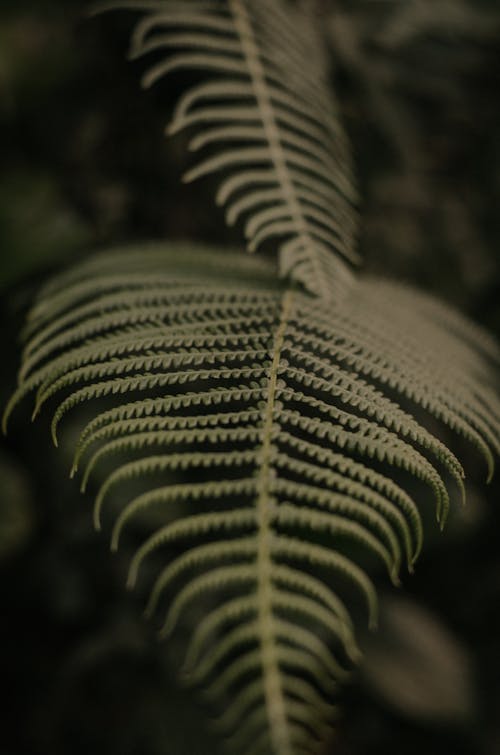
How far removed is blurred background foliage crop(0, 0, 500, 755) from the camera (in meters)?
1.43

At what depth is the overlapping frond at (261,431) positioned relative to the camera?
1.48ft

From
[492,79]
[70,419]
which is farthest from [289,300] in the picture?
[492,79]

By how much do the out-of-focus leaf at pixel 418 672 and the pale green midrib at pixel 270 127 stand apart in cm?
91

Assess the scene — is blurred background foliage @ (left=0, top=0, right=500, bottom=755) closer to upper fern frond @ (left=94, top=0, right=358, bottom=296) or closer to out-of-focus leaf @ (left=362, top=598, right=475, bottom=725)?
out-of-focus leaf @ (left=362, top=598, right=475, bottom=725)

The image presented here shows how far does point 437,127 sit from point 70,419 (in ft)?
3.18

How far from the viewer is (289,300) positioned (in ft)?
2.77

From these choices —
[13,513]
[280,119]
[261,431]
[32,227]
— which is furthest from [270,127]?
[13,513]

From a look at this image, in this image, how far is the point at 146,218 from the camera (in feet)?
5.01

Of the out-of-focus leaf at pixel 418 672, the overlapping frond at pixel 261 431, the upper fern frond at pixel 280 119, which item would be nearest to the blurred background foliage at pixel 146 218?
the out-of-focus leaf at pixel 418 672

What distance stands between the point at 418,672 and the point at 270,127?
107 cm

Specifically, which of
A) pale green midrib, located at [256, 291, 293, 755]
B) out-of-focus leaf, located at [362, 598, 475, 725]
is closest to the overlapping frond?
pale green midrib, located at [256, 291, 293, 755]

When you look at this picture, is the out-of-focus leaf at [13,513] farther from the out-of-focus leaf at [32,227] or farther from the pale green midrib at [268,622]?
the pale green midrib at [268,622]

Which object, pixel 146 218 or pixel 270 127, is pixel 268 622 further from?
pixel 146 218

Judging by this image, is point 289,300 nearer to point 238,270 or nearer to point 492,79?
point 238,270
